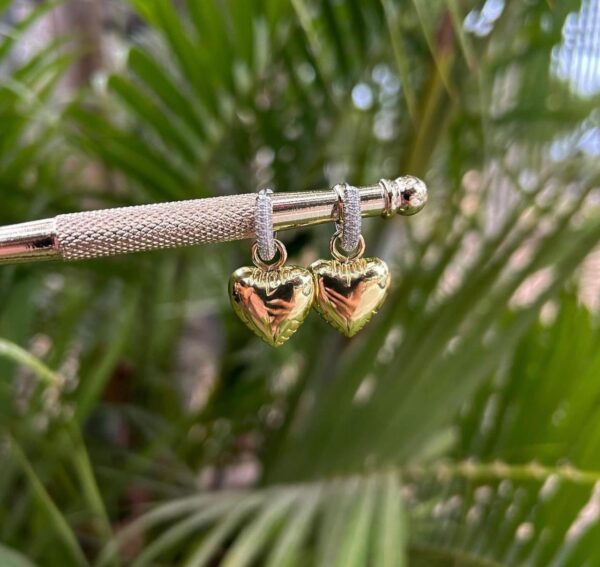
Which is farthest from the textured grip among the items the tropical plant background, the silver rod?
the tropical plant background

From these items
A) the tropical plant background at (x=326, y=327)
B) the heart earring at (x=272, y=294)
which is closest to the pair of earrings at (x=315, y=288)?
the heart earring at (x=272, y=294)

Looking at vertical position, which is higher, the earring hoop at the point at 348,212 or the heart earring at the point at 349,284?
the earring hoop at the point at 348,212

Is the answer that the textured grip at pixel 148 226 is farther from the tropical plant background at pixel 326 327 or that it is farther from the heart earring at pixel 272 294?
the tropical plant background at pixel 326 327

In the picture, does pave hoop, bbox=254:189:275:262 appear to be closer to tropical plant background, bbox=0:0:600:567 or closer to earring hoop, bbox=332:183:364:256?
earring hoop, bbox=332:183:364:256

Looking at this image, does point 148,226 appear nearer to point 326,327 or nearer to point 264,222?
point 264,222

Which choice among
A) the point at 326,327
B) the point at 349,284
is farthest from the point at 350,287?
Result: the point at 326,327
